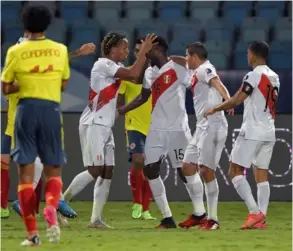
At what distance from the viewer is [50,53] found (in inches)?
329

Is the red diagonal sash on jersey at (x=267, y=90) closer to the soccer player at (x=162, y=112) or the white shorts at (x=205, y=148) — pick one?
the white shorts at (x=205, y=148)

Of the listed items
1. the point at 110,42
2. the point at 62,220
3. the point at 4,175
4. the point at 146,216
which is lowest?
the point at 146,216

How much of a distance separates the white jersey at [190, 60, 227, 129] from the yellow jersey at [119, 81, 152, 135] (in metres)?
1.59

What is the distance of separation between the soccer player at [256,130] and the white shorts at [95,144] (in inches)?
49.0

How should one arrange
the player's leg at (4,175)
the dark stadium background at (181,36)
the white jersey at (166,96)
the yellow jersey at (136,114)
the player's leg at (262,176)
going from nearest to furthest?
the white jersey at (166,96) < the player's leg at (262,176) < the player's leg at (4,175) < the yellow jersey at (136,114) < the dark stadium background at (181,36)

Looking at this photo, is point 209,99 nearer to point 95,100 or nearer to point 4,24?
point 95,100

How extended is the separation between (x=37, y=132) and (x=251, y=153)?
2928mm

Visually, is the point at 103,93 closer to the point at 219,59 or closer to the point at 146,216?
the point at 146,216

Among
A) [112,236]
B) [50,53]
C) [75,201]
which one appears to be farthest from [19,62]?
[75,201]

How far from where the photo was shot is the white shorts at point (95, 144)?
410 inches

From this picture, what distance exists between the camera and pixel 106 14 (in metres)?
Result: 18.9

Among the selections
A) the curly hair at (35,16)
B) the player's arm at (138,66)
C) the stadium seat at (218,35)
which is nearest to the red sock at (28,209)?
the curly hair at (35,16)

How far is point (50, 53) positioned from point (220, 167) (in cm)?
644

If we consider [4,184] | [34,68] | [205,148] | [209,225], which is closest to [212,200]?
[209,225]
